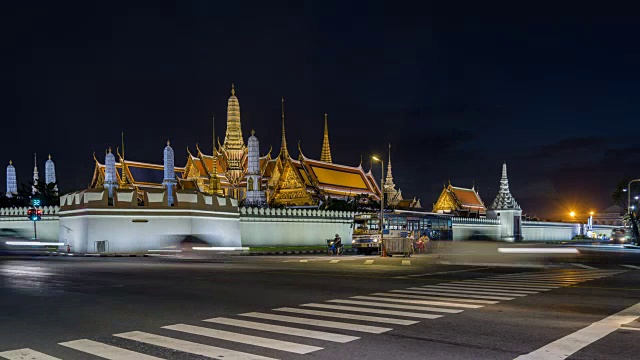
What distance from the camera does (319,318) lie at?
972 cm

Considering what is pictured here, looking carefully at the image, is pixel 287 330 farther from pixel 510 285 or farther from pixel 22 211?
pixel 22 211

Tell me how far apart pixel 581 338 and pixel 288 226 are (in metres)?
41.9

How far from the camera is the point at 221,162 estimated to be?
82.4 metres

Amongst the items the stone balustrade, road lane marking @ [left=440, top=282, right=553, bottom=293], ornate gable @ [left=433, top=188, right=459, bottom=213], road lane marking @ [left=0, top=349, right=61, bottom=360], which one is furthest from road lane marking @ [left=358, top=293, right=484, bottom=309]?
ornate gable @ [left=433, top=188, right=459, bottom=213]

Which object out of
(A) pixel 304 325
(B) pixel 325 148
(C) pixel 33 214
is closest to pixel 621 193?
(B) pixel 325 148

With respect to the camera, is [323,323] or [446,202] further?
[446,202]

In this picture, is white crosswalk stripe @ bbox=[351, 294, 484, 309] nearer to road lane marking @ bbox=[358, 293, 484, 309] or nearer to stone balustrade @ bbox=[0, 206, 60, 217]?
road lane marking @ bbox=[358, 293, 484, 309]

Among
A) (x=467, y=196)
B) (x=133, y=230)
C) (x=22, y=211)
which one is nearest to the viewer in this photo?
(x=133, y=230)

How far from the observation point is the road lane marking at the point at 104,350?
6.92m

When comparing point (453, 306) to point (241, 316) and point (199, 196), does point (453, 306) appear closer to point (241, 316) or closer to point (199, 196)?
point (241, 316)

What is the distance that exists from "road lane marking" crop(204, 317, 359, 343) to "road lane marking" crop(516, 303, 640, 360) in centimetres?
240

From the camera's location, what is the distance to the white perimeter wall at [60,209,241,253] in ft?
128

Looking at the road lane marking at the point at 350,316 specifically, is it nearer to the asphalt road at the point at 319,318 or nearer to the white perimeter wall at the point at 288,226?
the asphalt road at the point at 319,318

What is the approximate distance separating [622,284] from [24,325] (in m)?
14.6
